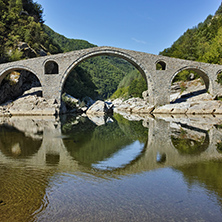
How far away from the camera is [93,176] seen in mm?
4297

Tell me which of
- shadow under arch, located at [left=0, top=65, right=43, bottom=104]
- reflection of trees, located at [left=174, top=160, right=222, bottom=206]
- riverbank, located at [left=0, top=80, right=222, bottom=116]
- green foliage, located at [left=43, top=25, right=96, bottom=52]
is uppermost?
green foliage, located at [left=43, top=25, right=96, bottom=52]

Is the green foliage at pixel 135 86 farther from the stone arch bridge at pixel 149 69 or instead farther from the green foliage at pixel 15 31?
the green foliage at pixel 15 31

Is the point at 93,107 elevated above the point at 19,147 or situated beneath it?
elevated above

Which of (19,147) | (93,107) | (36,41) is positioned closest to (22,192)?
(19,147)

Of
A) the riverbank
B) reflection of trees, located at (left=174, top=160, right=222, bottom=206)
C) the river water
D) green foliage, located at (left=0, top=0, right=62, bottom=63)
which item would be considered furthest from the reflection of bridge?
green foliage, located at (left=0, top=0, right=62, bottom=63)

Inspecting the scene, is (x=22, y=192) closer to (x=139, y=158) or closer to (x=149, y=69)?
(x=139, y=158)

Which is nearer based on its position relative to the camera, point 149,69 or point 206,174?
point 206,174

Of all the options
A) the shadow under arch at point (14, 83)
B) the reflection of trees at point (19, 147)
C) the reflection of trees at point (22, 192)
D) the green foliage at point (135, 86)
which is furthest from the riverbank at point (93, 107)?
the reflection of trees at point (22, 192)

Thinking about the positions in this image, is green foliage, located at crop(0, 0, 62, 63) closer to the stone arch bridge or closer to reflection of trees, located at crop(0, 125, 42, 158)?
the stone arch bridge

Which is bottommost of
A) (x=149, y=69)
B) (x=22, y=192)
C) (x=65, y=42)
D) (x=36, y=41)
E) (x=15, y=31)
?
(x=22, y=192)

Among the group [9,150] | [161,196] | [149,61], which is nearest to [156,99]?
[149,61]

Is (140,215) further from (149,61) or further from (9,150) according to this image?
(149,61)

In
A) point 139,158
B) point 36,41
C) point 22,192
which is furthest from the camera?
point 36,41

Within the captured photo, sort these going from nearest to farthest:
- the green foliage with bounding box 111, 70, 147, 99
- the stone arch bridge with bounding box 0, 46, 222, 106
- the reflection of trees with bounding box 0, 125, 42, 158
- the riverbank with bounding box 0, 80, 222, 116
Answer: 1. the reflection of trees with bounding box 0, 125, 42, 158
2. the riverbank with bounding box 0, 80, 222, 116
3. the stone arch bridge with bounding box 0, 46, 222, 106
4. the green foliage with bounding box 111, 70, 147, 99
